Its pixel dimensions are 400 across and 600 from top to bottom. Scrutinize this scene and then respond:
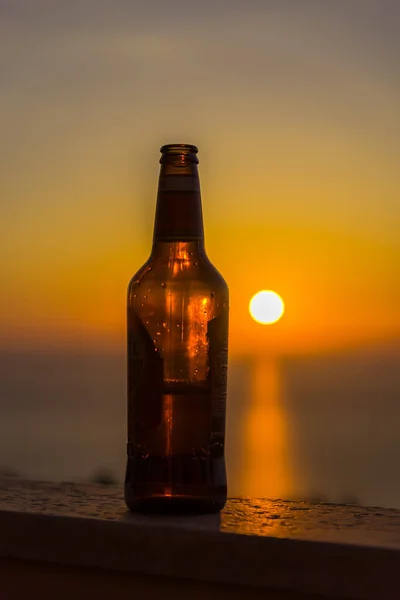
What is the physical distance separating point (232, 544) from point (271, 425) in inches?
3437

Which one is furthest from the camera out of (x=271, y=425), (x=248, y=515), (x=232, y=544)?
(x=271, y=425)

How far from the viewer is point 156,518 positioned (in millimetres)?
1458

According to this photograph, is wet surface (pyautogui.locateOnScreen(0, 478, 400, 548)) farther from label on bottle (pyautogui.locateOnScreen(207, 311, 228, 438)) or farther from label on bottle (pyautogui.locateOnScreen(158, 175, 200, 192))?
label on bottle (pyautogui.locateOnScreen(158, 175, 200, 192))

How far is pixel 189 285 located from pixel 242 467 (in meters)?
54.8

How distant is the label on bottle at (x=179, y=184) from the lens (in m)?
1.62

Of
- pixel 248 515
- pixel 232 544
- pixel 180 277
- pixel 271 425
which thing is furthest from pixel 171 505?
pixel 271 425

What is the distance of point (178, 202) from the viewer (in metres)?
1.61

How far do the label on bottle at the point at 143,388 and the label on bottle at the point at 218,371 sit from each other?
0.26 ft

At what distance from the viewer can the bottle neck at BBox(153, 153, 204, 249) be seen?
1.61 meters

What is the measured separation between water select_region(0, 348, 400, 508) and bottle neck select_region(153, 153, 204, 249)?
1218 inches

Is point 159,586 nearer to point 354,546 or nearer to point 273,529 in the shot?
point 273,529

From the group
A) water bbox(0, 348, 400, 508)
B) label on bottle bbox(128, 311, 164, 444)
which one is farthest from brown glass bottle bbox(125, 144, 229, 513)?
water bbox(0, 348, 400, 508)

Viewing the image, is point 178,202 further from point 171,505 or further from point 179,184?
point 171,505

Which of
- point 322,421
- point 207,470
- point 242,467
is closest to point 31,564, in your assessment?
point 207,470
